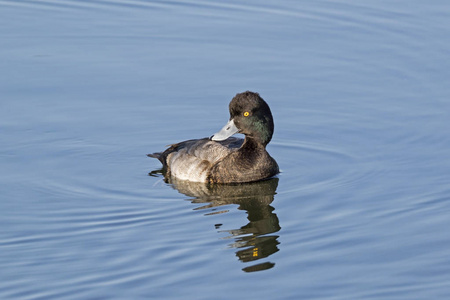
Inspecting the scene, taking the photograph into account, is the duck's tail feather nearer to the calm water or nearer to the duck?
the calm water

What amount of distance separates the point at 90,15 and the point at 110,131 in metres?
5.95

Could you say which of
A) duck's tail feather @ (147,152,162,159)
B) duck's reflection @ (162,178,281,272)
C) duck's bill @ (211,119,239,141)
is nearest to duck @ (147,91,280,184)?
duck's bill @ (211,119,239,141)

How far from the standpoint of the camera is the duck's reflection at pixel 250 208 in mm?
9836

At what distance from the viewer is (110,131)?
46.0ft

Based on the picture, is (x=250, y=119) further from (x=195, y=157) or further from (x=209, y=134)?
(x=209, y=134)

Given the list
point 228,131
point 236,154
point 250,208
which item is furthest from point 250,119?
point 250,208

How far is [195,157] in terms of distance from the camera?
508 inches

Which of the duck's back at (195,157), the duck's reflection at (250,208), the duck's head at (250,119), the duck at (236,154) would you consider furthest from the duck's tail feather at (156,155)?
the duck's head at (250,119)

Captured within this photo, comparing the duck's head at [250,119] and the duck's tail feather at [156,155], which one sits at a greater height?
the duck's head at [250,119]

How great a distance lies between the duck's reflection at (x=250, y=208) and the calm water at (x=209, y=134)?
40 millimetres

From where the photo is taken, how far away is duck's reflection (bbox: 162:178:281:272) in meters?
9.84

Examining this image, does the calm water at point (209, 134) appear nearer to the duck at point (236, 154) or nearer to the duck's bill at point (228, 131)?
the duck at point (236, 154)

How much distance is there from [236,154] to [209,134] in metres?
1.40

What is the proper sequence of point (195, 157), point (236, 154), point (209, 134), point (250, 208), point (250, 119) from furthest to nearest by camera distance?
point (209, 134) → point (195, 157) → point (236, 154) → point (250, 119) → point (250, 208)
